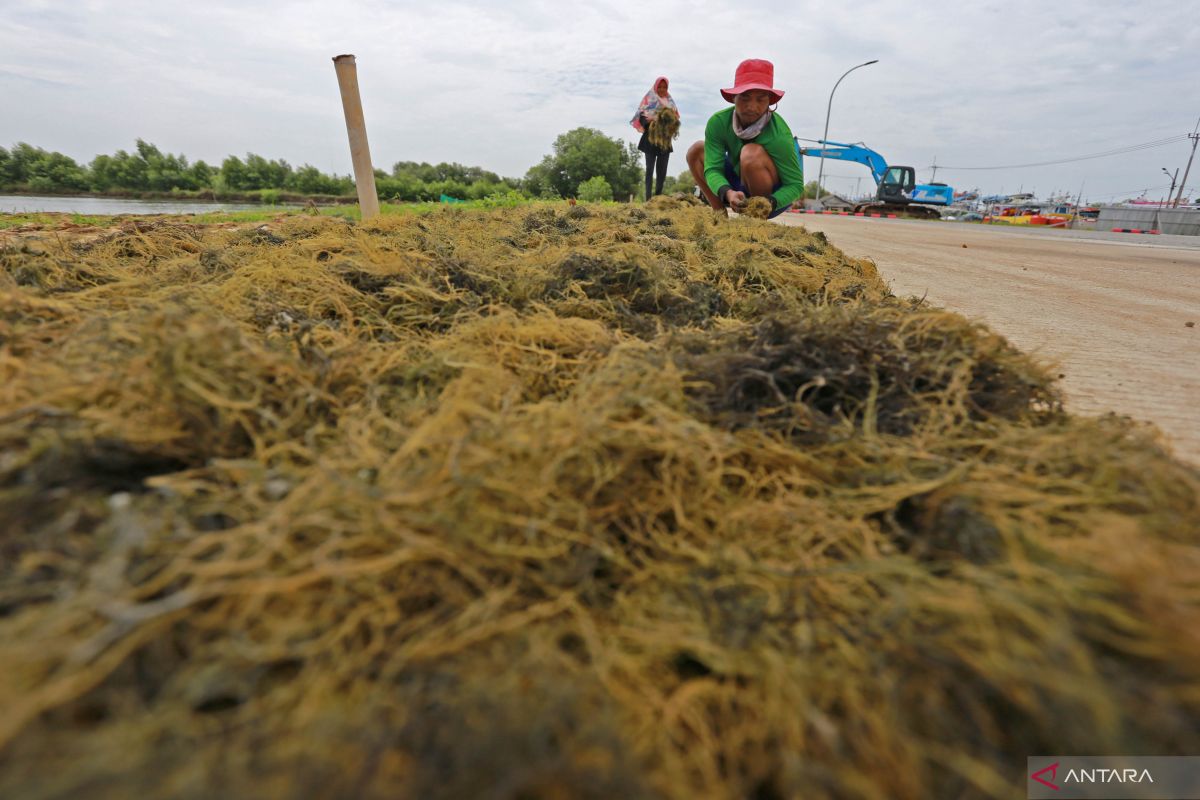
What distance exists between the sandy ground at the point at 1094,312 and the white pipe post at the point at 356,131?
195 inches

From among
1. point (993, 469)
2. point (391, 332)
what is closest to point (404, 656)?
point (993, 469)

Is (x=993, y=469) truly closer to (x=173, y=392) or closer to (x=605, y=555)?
(x=605, y=555)

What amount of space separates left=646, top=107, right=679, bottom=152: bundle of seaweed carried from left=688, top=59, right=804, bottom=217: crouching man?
157 inches

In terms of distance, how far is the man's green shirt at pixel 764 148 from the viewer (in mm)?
4750

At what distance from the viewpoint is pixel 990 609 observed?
72cm

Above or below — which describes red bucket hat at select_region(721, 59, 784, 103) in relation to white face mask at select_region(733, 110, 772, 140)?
above

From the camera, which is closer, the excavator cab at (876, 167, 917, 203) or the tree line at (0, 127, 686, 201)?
the tree line at (0, 127, 686, 201)

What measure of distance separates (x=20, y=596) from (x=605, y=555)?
2.63ft

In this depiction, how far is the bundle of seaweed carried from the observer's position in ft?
28.6

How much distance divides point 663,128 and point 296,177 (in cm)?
2023

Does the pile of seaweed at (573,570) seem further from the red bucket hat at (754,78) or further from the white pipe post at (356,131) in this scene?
the white pipe post at (356,131)

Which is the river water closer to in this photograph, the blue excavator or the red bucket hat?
the red bucket hat

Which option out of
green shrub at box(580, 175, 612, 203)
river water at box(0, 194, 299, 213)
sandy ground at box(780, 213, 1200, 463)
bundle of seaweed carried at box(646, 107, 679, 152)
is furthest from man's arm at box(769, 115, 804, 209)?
green shrub at box(580, 175, 612, 203)

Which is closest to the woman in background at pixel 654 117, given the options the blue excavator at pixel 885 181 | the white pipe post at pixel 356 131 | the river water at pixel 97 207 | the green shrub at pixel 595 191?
the white pipe post at pixel 356 131
